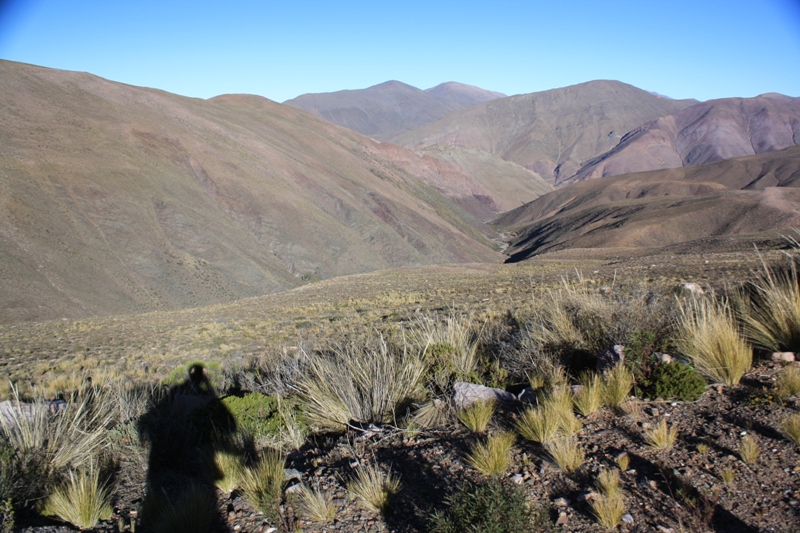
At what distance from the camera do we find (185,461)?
16.7ft

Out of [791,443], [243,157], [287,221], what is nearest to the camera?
[791,443]

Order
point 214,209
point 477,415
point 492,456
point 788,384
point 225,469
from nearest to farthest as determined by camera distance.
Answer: point 492,456
point 788,384
point 225,469
point 477,415
point 214,209

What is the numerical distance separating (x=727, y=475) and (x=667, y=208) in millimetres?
70330

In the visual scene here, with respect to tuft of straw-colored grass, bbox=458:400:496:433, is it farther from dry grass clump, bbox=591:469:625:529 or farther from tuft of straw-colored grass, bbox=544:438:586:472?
dry grass clump, bbox=591:469:625:529

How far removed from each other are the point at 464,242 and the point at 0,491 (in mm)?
66077

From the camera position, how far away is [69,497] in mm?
3924

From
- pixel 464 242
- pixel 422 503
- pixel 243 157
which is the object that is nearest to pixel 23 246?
pixel 243 157

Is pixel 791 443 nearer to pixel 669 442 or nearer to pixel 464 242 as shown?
pixel 669 442

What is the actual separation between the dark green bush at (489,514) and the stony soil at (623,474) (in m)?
0.15

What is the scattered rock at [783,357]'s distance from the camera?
4.71 metres

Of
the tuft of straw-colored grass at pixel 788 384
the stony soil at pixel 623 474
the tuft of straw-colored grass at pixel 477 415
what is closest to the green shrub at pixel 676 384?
the stony soil at pixel 623 474

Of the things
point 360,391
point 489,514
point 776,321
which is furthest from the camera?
point 360,391

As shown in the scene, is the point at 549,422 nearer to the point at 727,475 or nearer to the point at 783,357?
the point at 727,475

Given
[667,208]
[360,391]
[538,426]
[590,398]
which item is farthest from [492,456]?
[667,208]
